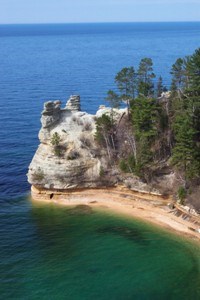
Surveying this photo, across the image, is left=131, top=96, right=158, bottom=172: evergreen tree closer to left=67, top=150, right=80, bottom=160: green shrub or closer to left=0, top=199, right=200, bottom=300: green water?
left=0, top=199, right=200, bottom=300: green water

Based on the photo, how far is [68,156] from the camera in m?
74.1

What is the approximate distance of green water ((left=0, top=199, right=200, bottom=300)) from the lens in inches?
1975

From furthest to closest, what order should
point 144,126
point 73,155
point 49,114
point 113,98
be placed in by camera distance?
1. point 49,114
2. point 113,98
3. point 73,155
4. point 144,126

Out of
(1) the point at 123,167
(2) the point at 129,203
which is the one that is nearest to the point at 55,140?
(1) the point at 123,167

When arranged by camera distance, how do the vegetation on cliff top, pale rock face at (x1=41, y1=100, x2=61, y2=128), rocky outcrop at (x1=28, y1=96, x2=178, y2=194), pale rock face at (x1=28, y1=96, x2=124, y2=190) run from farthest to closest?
pale rock face at (x1=41, y1=100, x2=61, y2=128)
pale rock face at (x1=28, y1=96, x2=124, y2=190)
rocky outcrop at (x1=28, y1=96, x2=178, y2=194)
the vegetation on cliff top

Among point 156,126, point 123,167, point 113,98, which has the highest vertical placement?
point 113,98

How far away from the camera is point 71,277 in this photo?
5275cm

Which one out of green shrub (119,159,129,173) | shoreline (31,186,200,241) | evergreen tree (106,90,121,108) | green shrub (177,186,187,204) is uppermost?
evergreen tree (106,90,121,108)

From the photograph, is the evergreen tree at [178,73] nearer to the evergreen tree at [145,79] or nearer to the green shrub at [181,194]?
the evergreen tree at [145,79]

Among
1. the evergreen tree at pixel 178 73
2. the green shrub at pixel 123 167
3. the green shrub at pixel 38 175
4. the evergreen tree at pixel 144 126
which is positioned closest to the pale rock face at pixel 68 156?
the green shrub at pixel 38 175

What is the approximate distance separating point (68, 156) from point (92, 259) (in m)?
23.1

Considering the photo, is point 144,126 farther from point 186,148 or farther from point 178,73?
point 178,73

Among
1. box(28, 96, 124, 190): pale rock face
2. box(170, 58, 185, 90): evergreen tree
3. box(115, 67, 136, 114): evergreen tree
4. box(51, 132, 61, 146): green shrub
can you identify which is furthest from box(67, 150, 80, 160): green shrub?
box(170, 58, 185, 90): evergreen tree

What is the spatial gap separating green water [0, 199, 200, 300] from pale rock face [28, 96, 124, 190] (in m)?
6.34
